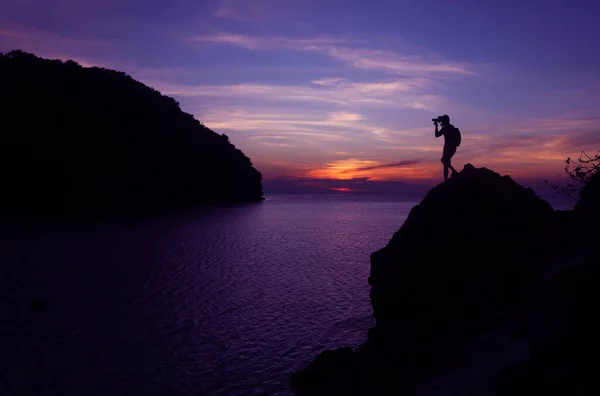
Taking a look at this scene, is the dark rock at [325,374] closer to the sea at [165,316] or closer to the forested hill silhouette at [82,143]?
the sea at [165,316]

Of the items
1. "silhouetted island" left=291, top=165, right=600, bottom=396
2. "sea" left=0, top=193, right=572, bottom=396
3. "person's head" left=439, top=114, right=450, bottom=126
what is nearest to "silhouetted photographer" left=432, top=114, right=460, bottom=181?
"person's head" left=439, top=114, right=450, bottom=126

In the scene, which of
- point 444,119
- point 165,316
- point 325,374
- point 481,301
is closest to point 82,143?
point 165,316

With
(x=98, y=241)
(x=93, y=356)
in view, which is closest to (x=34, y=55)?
(x=98, y=241)

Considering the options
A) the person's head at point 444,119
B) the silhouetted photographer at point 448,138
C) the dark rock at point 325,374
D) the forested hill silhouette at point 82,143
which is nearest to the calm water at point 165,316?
the dark rock at point 325,374

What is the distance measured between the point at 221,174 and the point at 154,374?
115581 mm

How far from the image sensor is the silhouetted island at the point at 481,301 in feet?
15.8

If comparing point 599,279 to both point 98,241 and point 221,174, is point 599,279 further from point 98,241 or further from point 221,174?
point 221,174

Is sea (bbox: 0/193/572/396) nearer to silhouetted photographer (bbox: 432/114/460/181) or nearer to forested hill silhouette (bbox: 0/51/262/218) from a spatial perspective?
silhouetted photographer (bbox: 432/114/460/181)

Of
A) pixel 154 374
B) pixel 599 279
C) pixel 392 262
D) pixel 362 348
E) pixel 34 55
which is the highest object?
pixel 34 55

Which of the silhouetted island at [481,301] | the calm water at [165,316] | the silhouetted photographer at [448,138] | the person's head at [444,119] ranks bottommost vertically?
the calm water at [165,316]

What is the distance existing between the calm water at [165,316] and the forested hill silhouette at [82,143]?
2569 cm

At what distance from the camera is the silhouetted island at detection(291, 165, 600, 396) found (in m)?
4.82

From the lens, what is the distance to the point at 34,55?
74.9 m

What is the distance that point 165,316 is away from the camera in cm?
1866
